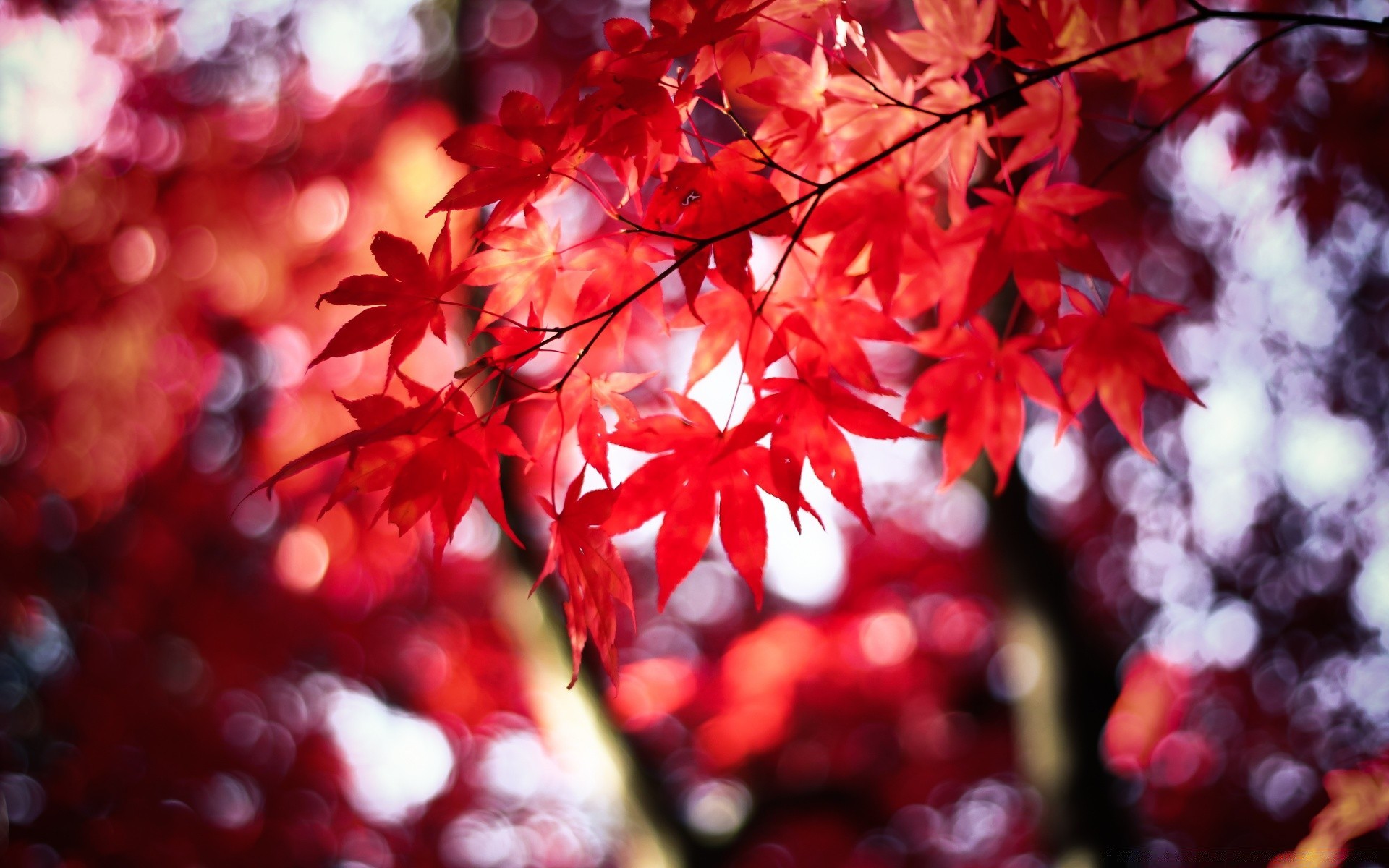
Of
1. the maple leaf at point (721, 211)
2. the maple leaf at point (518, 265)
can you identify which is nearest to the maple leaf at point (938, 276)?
the maple leaf at point (721, 211)

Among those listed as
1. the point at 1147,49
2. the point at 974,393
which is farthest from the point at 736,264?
the point at 1147,49

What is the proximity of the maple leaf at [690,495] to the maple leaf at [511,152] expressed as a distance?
0.32 meters

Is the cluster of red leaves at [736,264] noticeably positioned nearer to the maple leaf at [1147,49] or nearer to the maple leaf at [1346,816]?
the maple leaf at [1147,49]

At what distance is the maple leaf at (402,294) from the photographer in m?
0.95

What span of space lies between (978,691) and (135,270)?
5.01 metres

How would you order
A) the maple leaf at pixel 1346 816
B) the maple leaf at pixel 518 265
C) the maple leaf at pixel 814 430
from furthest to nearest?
1. the maple leaf at pixel 1346 816
2. the maple leaf at pixel 518 265
3. the maple leaf at pixel 814 430

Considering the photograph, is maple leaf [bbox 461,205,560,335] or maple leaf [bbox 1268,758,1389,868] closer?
maple leaf [bbox 461,205,560,335]

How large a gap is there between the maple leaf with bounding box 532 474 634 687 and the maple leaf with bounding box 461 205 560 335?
28 cm

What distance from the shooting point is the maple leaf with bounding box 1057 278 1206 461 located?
47.6 inches

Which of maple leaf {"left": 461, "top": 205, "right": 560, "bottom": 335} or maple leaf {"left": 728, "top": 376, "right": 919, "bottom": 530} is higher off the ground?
maple leaf {"left": 461, "top": 205, "right": 560, "bottom": 335}

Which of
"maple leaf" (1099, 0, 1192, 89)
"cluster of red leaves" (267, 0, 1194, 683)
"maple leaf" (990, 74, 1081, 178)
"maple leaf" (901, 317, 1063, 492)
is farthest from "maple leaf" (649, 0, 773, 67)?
"maple leaf" (1099, 0, 1192, 89)

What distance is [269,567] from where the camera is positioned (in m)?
4.31

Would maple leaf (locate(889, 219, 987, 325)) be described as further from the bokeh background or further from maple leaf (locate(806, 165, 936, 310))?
the bokeh background

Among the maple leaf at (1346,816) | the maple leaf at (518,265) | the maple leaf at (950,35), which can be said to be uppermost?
the maple leaf at (950,35)
